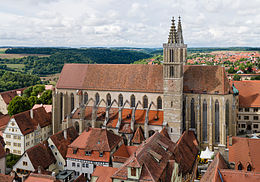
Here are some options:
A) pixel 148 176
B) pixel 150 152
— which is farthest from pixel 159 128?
pixel 148 176

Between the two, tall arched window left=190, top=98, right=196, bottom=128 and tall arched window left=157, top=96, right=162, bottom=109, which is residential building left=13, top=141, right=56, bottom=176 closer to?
tall arched window left=157, top=96, right=162, bottom=109

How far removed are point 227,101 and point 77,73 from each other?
1400 inches

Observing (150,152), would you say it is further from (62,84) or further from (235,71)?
(235,71)

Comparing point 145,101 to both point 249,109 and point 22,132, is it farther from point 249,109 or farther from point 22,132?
point 249,109

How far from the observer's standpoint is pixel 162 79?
58.5 meters

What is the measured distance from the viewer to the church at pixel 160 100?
55156mm

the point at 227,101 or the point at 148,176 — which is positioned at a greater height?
Answer: the point at 227,101

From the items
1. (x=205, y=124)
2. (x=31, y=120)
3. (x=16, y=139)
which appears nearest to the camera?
(x=205, y=124)

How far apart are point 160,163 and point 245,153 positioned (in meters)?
11.2

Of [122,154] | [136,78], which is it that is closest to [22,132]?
[122,154]

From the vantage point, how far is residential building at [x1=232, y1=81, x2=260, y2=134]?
228ft

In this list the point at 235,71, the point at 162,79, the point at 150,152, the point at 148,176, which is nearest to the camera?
the point at 148,176

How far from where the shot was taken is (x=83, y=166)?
4822 centimetres

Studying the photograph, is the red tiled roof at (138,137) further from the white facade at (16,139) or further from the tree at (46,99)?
the tree at (46,99)
